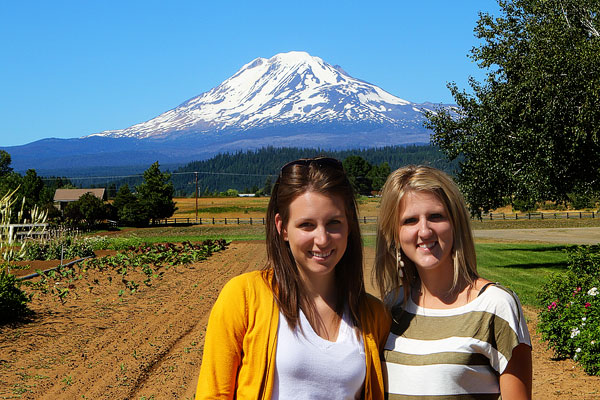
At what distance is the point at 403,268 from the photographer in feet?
10.0

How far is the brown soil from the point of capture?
263 inches

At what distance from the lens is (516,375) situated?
2.61 m

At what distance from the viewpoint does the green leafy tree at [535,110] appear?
14.3 meters

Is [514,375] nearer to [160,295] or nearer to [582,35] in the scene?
[160,295]

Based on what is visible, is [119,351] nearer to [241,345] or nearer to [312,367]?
[241,345]

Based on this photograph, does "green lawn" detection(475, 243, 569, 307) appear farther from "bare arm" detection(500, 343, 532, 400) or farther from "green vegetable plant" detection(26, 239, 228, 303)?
"bare arm" detection(500, 343, 532, 400)

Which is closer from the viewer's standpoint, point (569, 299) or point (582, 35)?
point (569, 299)

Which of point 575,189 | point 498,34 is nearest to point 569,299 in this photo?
point 575,189

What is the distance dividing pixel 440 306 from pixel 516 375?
0.41 meters

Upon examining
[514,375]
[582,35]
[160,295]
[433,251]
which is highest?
[582,35]

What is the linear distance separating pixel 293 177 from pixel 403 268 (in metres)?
0.75

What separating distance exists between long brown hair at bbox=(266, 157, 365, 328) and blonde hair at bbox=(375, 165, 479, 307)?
21 centimetres

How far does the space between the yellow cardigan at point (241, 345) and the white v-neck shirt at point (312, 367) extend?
0.14 feet

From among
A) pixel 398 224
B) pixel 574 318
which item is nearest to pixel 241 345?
pixel 398 224
